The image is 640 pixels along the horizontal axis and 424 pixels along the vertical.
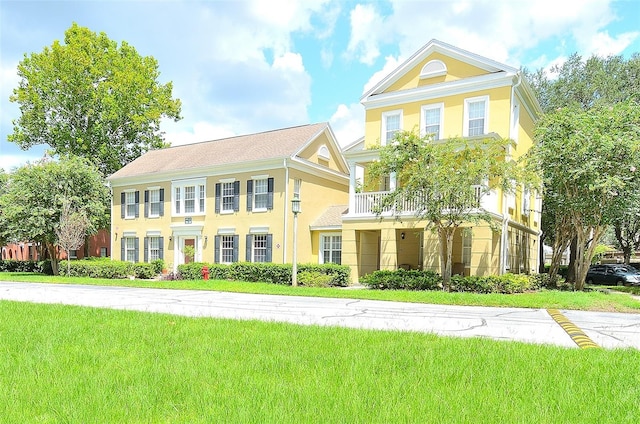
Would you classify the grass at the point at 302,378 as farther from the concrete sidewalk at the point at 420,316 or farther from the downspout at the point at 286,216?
the downspout at the point at 286,216

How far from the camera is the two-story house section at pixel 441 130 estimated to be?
19.6 meters

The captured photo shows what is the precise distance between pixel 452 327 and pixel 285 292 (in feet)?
28.2

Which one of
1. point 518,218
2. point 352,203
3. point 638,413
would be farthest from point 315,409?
point 518,218

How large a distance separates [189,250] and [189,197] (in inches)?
129

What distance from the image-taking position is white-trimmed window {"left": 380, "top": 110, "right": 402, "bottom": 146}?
22.3 m

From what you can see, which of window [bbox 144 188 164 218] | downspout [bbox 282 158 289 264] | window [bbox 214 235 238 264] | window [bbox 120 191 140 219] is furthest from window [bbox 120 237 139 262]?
downspout [bbox 282 158 289 264]

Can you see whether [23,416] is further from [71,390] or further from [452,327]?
[452,327]

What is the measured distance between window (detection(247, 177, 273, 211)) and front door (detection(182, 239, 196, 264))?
420 cm

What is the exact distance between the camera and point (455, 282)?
56.6 ft

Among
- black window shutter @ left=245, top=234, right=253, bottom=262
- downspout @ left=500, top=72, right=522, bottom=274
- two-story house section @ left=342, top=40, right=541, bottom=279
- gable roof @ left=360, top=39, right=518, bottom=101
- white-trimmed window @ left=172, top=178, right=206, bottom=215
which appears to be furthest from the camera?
white-trimmed window @ left=172, top=178, right=206, bottom=215

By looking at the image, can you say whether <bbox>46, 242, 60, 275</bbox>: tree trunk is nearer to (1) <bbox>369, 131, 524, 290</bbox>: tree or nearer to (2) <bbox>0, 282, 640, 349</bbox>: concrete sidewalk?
(2) <bbox>0, 282, 640, 349</bbox>: concrete sidewalk

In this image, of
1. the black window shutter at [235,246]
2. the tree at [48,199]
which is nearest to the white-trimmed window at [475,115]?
the black window shutter at [235,246]

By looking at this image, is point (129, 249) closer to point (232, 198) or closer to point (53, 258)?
point (53, 258)

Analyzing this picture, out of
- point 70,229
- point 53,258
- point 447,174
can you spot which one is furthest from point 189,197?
point 447,174
